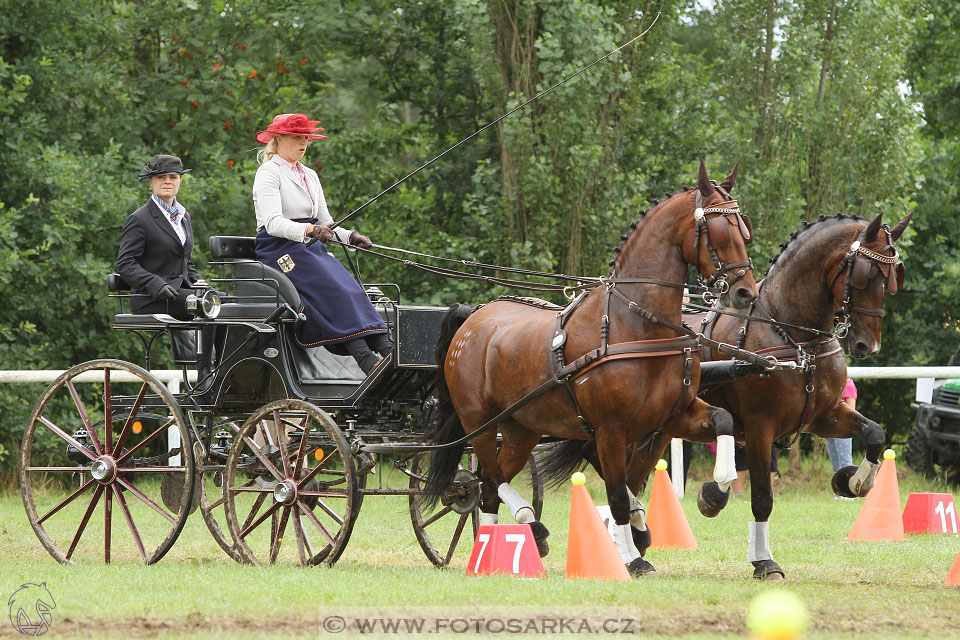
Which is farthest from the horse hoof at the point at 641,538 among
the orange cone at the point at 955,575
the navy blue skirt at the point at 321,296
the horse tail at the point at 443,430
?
the navy blue skirt at the point at 321,296

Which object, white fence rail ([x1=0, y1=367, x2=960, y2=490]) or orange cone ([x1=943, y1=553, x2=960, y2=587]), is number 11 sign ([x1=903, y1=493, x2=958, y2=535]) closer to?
white fence rail ([x1=0, y1=367, x2=960, y2=490])

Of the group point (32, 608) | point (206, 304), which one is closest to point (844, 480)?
point (206, 304)

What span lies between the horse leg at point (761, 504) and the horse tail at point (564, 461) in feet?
3.82

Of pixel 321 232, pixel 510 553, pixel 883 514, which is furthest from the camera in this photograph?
pixel 883 514

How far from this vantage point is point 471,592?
581 cm

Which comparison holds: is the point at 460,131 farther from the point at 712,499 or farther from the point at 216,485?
the point at 712,499

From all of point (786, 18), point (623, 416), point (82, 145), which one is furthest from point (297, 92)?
point (623, 416)

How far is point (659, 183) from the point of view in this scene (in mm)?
15445

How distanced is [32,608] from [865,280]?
469cm

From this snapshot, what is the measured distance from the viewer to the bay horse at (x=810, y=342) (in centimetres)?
699

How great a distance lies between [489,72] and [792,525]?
5.72 m

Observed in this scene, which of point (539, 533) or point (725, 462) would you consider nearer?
point (725, 462)

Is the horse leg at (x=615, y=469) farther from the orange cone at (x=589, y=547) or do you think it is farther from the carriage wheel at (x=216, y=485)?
the carriage wheel at (x=216, y=485)

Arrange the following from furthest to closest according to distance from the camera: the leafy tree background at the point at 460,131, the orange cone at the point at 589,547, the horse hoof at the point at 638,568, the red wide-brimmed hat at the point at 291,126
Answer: the leafy tree background at the point at 460,131 < the red wide-brimmed hat at the point at 291,126 < the horse hoof at the point at 638,568 < the orange cone at the point at 589,547
